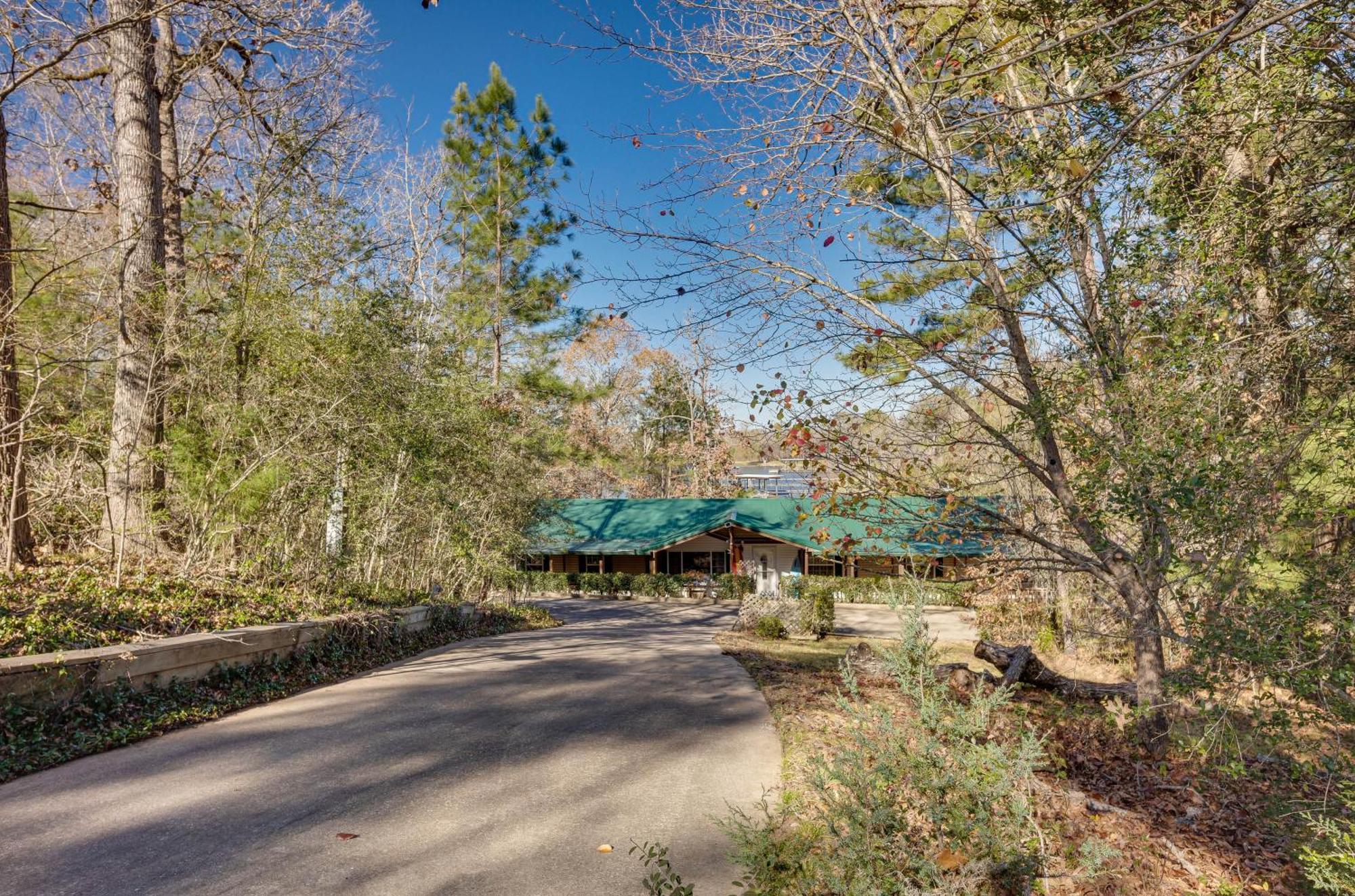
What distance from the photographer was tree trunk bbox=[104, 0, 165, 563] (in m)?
7.29

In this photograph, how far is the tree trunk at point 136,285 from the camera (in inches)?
287

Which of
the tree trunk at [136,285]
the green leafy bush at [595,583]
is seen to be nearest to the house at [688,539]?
the green leafy bush at [595,583]

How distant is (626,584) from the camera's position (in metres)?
28.4

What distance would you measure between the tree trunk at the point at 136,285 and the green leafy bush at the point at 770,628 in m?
10.1

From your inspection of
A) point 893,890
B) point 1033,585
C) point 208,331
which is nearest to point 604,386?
point 1033,585

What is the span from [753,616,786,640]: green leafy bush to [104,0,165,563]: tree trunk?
10.1m

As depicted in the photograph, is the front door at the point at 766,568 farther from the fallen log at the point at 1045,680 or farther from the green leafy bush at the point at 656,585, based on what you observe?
the fallen log at the point at 1045,680

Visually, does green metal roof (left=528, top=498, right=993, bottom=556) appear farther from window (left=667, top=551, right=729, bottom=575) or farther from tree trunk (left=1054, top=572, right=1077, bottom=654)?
tree trunk (left=1054, top=572, right=1077, bottom=654)

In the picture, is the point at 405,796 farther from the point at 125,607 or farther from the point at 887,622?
the point at 887,622

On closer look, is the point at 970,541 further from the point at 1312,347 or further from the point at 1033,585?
the point at 1033,585

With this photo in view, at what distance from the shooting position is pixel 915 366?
5383 mm

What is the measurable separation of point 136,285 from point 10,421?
1923mm

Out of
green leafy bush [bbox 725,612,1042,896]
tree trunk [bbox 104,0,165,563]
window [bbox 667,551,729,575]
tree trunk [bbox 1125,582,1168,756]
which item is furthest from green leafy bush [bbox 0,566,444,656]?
window [bbox 667,551,729,575]

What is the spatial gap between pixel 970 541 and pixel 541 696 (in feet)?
13.8
